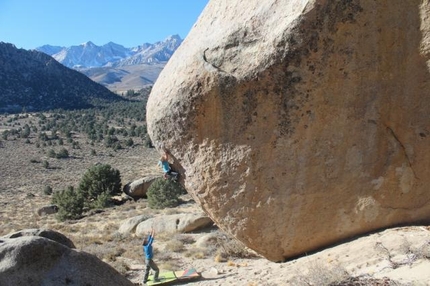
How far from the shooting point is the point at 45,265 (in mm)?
5328

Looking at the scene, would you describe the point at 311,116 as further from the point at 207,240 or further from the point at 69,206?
the point at 69,206

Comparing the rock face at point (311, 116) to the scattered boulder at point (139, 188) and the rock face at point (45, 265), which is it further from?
the scattered boulder at point (139, 188)

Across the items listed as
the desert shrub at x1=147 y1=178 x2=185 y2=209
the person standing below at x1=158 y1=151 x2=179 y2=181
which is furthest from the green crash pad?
the desert shrub at x1=147 y1=178 x2=185 y2=209

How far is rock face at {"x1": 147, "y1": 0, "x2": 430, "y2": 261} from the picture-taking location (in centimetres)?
653

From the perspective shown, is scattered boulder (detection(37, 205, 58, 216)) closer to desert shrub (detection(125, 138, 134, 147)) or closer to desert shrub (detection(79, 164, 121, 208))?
desert shrub (detection(79, 164, 121, 208))

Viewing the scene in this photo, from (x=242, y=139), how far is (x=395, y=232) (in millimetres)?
2560

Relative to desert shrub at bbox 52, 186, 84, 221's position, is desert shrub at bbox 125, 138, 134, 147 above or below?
above

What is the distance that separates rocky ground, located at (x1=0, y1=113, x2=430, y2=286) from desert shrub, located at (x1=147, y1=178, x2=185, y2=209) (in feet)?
1.78

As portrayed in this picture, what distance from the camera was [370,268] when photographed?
19.9ft

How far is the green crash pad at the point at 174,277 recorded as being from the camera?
991 cm

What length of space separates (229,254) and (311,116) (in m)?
5.65

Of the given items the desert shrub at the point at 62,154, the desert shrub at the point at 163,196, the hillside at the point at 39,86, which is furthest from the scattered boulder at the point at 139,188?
the hillside at the point at 39,86

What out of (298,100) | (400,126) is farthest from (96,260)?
(400,126)

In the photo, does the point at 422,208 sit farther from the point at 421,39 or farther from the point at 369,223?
the point at 421,39
